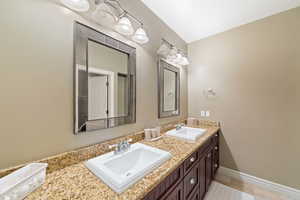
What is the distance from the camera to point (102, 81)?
3.73 feet

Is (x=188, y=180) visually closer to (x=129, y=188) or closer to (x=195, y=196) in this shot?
(x=195, y=196)

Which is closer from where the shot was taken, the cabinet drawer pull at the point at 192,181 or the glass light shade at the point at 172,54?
the cabinet drawer pull at the point at 192,181

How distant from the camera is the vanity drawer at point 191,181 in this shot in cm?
108

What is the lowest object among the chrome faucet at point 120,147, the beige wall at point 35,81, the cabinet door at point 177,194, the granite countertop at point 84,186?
the cabinet door at point 177,194

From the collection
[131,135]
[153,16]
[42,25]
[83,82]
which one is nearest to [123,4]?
[153,16]

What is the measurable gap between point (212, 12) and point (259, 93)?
4.47ft

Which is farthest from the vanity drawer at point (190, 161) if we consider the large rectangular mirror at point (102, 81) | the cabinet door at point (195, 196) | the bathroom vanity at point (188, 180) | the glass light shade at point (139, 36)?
the glass light shade at point (139, 36)

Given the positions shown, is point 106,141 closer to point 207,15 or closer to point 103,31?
point 103,31

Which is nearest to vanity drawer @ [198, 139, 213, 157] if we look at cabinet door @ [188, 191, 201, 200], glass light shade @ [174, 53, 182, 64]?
cabinet door @ [188, 191, 201, 200]

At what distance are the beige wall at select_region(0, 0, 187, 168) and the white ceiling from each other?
1.11 metres

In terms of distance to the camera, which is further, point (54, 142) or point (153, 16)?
point (153, 16)

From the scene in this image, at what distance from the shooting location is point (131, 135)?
132cm

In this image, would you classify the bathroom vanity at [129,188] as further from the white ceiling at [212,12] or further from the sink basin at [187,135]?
the white ceiling at [212,12]

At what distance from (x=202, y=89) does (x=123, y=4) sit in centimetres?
188
